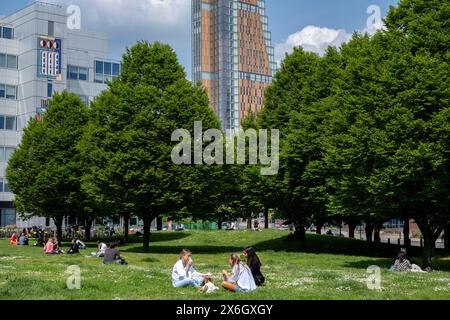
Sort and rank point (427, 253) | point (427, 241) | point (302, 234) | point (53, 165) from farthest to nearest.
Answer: point (53, 165), point (302, 234), point (427, 241), point (427, 253)

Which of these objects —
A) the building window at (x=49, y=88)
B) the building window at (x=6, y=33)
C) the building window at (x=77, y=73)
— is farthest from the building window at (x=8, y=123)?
the building window at (x=77, y=73)

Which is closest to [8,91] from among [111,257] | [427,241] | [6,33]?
[6,33]

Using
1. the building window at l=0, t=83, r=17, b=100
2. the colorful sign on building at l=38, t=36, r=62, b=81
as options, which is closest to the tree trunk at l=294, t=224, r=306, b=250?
the colorful sign on building at l=38, t=36, r=62, b=81

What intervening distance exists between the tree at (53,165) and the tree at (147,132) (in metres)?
10.2

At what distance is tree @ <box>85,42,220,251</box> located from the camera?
47625 mm

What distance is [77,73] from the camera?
126125 mm

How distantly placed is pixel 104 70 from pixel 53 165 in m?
72.8

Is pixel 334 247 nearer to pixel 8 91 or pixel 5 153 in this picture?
pixel 5 153

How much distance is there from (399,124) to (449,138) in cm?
288

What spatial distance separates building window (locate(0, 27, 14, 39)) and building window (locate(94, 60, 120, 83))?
773 inches

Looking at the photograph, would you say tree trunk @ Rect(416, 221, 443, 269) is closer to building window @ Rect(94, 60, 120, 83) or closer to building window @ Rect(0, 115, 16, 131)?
building window @ Rect(0, 115, 16, 131)

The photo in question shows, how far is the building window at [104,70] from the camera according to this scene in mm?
130000
